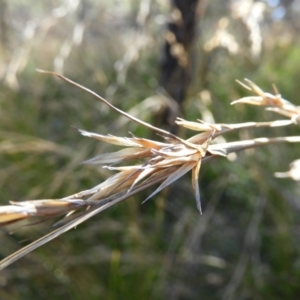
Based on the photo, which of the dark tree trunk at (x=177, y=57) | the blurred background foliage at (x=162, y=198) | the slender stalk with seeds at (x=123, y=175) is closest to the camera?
the slender stalk with seeds at (x=123, y=175)

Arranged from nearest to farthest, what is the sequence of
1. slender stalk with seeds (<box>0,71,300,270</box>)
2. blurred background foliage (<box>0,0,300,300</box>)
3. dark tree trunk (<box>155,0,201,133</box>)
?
slender stalk with seeds (<box>0,71,300,270</box>) → blurred background foliage (<box>0,0,300,300</box>) → dark tree trunk (<box>155,0,201,133</box>)

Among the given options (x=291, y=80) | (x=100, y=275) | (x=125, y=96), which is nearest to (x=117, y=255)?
(x=100, y=275)

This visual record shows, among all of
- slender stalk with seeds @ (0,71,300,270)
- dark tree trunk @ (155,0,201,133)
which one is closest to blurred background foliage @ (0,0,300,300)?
dark tree trunk @ (155,0,201,133)

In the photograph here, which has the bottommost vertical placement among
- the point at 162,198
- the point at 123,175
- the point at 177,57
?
the point at 162,198

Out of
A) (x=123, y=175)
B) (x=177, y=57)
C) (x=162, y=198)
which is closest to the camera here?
(x=123, y=175)

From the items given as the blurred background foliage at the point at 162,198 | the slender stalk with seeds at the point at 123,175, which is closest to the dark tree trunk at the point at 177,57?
the blurred background foliage at the point at 162,198

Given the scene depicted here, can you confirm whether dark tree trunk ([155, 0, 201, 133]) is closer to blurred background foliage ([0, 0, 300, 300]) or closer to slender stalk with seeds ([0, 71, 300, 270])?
blurred background foliage ([0, 0, 300, 300])

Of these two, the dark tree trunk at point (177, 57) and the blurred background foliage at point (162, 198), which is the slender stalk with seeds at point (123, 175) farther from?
the dark tree trunk at point (177, 57)

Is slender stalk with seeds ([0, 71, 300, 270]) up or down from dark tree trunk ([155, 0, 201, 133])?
up

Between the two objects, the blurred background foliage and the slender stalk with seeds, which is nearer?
the slender stalk with seeds

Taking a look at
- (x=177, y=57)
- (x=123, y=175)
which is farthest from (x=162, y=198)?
(x=123, y=175)

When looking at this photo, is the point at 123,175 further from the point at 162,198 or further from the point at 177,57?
the point at 177,57

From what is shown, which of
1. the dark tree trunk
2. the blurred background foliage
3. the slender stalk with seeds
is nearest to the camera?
the slender stalk with seeds
